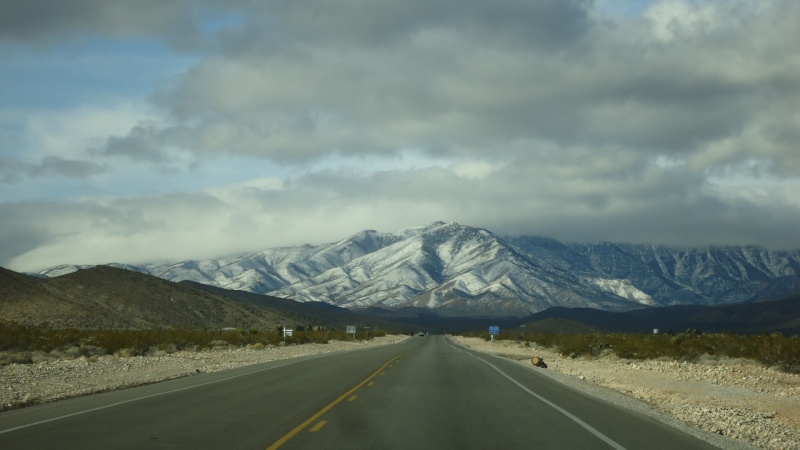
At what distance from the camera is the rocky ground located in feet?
57.4

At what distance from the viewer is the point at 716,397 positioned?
25.1m

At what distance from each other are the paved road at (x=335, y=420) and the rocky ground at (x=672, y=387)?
1480 mm

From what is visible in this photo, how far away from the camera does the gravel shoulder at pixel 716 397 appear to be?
635 inches

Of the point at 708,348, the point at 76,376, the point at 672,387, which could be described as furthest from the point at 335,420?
the point at 708,348

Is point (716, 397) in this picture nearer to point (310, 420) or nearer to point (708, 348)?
point (310, 420)

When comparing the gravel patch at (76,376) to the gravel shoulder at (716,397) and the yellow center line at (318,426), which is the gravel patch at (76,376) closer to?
the yellow center line at (318,426)

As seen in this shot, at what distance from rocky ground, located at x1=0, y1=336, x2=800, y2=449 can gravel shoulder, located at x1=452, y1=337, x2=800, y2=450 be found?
2 centimetres

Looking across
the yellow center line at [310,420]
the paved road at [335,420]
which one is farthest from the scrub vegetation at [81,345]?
the yellow center line at [310,420]

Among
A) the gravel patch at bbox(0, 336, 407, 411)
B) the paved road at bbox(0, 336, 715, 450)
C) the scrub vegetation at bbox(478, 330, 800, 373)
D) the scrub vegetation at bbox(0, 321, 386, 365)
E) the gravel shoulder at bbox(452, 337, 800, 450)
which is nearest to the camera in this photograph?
the paved road at bbox(0, 336, 715, 450)

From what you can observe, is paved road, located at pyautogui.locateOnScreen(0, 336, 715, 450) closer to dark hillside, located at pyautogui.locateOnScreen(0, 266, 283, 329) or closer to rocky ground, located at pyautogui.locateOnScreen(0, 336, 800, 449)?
rocky ground, located at pyautogui.locateOnScreen(0, 336, 800, 449)

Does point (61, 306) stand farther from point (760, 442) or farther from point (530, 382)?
point (760, 442)

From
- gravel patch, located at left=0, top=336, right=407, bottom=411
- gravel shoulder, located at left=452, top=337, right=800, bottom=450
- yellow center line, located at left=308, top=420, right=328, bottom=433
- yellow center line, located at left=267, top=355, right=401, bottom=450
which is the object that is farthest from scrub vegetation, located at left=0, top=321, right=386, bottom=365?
yellow center line, located at left=308, top=420, right=328, bottom=433

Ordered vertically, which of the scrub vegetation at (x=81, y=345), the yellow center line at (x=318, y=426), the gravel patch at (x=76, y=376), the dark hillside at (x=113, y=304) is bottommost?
the yellow center line at (x=318, y=426)

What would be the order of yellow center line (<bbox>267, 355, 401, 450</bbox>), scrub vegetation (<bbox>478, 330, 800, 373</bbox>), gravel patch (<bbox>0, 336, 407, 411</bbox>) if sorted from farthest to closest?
scrub vegetation (<bbox>478, 330, 800, 373</bbox>) → gravel patch (<bbox>0, 336, 407, 411</bbox>) → yellow center line (<bbox>267, 355, 401, 450</bbox>)
